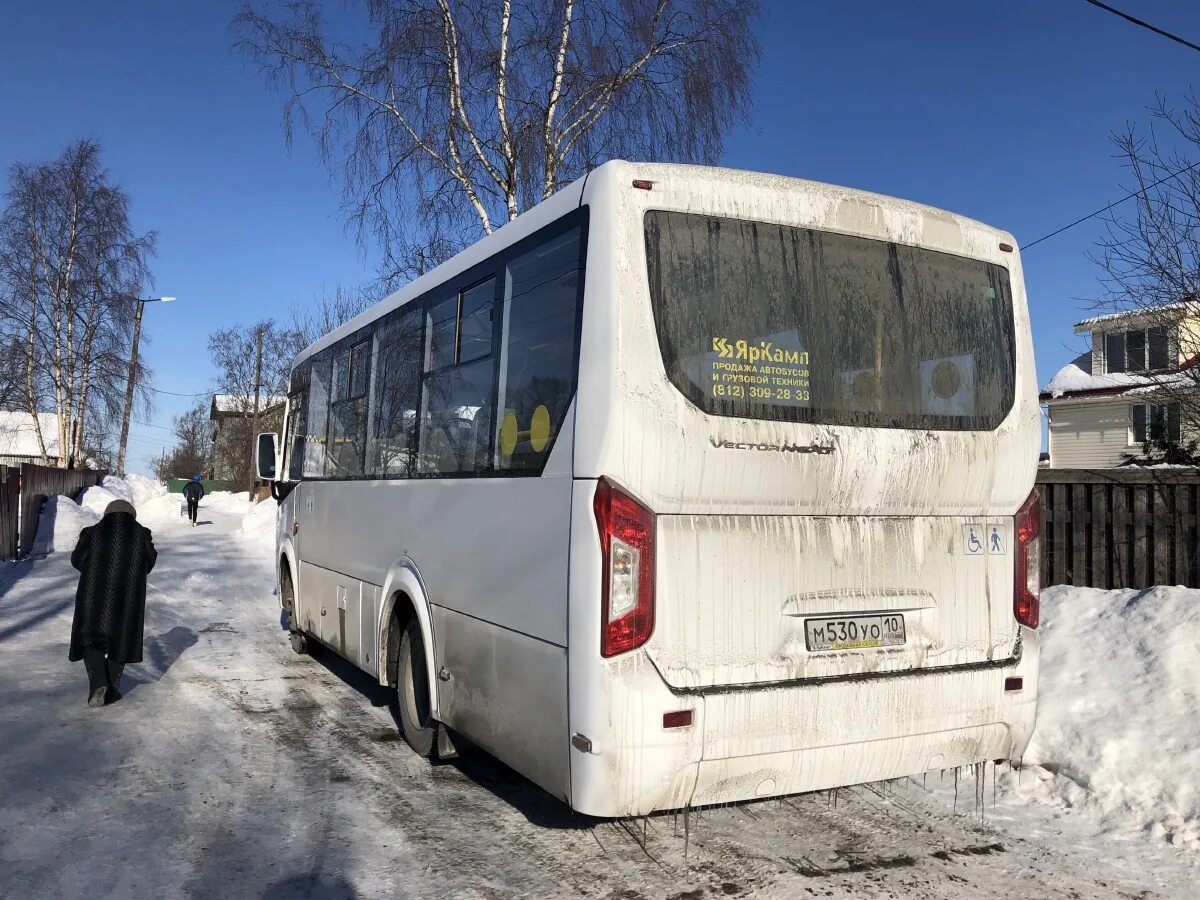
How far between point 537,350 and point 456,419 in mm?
1078

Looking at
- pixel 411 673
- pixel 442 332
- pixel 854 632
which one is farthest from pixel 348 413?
pixel 854 632

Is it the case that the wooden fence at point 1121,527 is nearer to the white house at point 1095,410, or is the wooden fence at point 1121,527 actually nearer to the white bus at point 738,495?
the white bus at point 738,495

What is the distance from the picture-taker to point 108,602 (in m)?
7.26

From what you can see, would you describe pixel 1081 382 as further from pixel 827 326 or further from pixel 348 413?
pixel 827 326

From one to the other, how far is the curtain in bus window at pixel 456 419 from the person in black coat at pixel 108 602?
3088 millimetres

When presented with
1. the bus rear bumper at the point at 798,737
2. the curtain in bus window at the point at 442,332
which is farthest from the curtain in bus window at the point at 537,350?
the bus rear bumper at the point at 798,737

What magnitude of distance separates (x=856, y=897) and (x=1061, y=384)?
29.0 metres

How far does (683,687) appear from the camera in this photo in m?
3.65

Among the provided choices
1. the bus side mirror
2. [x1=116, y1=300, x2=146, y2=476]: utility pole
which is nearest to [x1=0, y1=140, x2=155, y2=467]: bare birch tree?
[x1=116, y1=300, x2=146, y2=476]: utility pole

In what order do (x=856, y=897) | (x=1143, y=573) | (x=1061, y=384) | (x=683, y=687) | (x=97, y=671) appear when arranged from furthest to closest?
(x=1061, y=384) < (x=1143, y=573) < (x=97, y=671) < (x=856, y=897) < (x=683, y=687)

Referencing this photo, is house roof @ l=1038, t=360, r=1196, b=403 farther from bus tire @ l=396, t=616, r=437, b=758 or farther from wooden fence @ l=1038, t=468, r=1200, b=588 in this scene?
bus tire @ l=396, t=616, r=437, b=758

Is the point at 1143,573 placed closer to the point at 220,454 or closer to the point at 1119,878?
the point at 1119,878

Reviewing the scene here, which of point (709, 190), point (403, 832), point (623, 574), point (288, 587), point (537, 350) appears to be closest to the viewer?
point (623, 574)

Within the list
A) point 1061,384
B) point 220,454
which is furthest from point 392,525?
point 220,454
